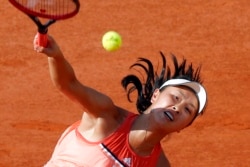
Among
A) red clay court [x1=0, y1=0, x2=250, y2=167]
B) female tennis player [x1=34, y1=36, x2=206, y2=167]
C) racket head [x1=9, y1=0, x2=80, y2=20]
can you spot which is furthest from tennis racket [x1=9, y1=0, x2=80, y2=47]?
red clay court [x1=0, y1=0, x2=250, y2=167]

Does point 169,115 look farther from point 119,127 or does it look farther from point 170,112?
point 119,127

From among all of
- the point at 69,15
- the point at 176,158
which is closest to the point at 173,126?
the point at 69,15

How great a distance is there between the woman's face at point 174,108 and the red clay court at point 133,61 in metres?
2.30

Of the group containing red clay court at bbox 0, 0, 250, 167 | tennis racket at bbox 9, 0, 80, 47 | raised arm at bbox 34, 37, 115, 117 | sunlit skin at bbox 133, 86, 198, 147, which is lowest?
red clay court at bbox 0, 0, 250, 167

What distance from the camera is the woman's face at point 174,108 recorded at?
420cm

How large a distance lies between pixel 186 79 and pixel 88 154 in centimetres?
67

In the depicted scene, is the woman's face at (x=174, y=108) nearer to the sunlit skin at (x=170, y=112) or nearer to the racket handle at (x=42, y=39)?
the sunlit skin at (x=170, y=112)

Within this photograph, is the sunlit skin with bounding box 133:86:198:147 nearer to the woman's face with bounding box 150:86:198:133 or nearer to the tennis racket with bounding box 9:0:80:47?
the woman's face with bounding box 150:86:198:133

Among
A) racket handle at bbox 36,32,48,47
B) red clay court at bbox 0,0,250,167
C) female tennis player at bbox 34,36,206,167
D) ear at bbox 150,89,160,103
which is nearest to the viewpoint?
racket handle at bbox 36,32,48,47

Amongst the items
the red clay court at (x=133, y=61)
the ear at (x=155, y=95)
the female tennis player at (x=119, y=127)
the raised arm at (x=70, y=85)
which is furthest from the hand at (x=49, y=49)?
the red clay court at (x=133, y=61)

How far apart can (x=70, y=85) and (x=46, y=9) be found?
361mm

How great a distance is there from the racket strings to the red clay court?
8.97ft

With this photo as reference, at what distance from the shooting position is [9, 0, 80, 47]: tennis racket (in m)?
3.82

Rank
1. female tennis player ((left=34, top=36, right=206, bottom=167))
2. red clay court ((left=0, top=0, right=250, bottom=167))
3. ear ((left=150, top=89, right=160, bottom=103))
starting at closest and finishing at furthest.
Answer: female tennis player ((left=34, top=36, right=206, bottom=167)), ear ((left=150, top=89, right=160, bottom=103)), red clay court ((left=0, top=0, right=250, bottom=167))
